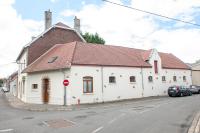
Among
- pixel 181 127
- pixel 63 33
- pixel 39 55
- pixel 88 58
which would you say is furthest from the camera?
pixel 63 33

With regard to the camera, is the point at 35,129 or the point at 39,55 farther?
the point at 39,55

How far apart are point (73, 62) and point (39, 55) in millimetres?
8082

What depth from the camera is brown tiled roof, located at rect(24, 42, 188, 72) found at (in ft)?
78.8

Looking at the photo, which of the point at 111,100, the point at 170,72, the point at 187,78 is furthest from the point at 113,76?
the point at 187,78

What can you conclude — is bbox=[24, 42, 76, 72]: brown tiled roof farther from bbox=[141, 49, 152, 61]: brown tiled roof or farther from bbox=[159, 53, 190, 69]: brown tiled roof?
bbox=[159, 53, 190, 69]: brown tiled roof

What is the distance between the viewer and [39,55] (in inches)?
1145

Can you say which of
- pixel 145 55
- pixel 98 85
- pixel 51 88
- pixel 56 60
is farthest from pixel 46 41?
pixel 145 55

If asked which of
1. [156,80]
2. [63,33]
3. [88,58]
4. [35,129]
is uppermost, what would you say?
[63,33]

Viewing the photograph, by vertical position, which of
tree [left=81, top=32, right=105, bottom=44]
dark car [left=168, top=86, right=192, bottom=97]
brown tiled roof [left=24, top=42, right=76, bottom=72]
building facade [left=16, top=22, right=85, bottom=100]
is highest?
tree [left=81, top=32, right=105, bottom=44]

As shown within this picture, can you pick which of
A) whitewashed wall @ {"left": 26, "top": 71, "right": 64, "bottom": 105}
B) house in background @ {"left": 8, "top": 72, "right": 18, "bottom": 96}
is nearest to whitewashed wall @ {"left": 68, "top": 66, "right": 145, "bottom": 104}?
whitewashed wall @ {"left": 26, "top": 71, "right": 64, "bottom": 105}

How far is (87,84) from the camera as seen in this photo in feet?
78.1

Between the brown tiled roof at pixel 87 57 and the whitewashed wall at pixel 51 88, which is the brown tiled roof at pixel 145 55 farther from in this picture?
the whitewashed wall at pixel 51 88

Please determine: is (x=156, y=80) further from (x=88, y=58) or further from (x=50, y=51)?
(x=50, y=51)

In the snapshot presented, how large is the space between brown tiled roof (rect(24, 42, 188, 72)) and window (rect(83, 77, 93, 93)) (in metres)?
1.67
